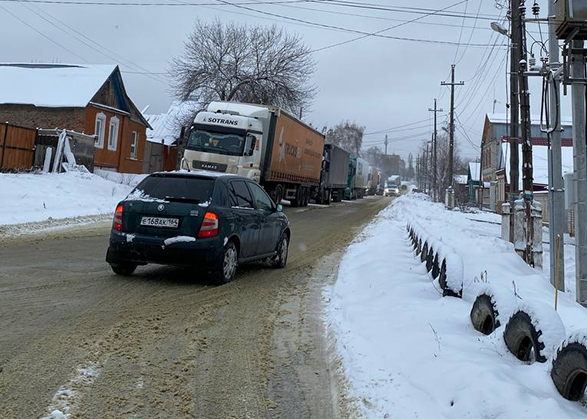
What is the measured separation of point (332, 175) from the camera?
37031 millimetres

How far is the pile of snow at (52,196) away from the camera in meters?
15.6

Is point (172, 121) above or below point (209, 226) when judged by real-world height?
above

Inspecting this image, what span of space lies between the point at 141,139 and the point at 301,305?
32.9 meters

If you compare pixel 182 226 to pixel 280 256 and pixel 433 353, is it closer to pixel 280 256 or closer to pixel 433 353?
pixel 280 256

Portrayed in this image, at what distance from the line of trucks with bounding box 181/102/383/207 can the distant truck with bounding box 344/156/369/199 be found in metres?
17.1

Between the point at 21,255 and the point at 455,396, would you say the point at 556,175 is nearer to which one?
the point at 455,396

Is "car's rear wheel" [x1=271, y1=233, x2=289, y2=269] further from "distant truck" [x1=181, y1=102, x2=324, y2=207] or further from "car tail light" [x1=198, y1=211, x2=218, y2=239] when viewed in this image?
"distant truck" [x1=181, y1=102, x2=324, y2=207]

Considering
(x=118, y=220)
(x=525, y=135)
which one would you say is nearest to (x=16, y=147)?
(x=118, y=220)

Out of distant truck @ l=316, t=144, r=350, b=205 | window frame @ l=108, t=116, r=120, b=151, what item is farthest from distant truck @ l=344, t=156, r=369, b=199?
window frame @ l=108, t=116, r=120, b=151

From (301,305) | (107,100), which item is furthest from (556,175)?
(107,100)

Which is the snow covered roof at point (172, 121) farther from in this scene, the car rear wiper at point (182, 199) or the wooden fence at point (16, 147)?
the car rear wiper at point (182, 199)

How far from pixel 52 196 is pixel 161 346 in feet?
50.0

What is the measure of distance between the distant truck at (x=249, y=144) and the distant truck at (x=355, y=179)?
68.4 ft

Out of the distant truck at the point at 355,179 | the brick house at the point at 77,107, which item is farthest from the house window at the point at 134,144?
the distant truck at the point at 355,179
